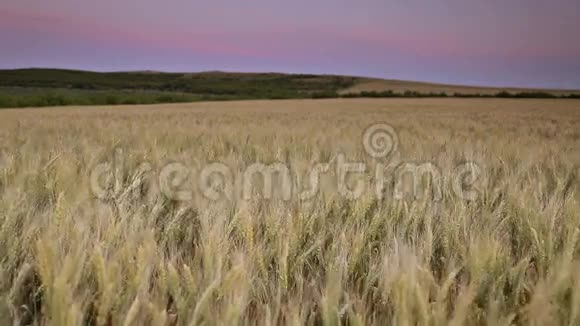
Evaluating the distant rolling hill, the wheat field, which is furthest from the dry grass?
the wheat field

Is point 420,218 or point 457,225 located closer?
point 457,225

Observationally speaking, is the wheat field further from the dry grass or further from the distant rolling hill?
the dry grass

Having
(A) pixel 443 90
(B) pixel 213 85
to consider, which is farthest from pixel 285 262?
(B) pixel 213 85

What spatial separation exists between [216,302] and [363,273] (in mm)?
409

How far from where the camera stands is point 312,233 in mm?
1368

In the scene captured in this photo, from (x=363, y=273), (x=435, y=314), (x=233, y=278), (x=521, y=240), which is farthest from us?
(x=521, y=240)

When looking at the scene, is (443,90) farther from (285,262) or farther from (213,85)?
(285,262)

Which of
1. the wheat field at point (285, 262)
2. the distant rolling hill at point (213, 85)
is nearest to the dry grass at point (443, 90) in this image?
the distant rolling hill at point (213, 85)

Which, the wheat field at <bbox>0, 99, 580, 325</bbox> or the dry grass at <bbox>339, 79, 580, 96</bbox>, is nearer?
the wheat field at <bbox>0, 99, 580, 325</bbox>

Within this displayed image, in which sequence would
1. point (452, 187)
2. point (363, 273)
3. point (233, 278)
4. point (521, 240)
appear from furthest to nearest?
1. point (452, 187)
2. point (521, 240)
3. point (363, 273)
4. point (233, 278)

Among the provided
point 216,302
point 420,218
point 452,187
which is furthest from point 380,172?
point 216,302

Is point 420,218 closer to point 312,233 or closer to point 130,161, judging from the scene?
point 312,233

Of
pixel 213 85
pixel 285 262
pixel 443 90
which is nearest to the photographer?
pixel 285 262

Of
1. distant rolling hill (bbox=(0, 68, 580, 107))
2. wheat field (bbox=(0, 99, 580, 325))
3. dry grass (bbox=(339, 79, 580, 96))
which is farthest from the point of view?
distant rolling hill (bbox=(0, 68, 580, 107))
